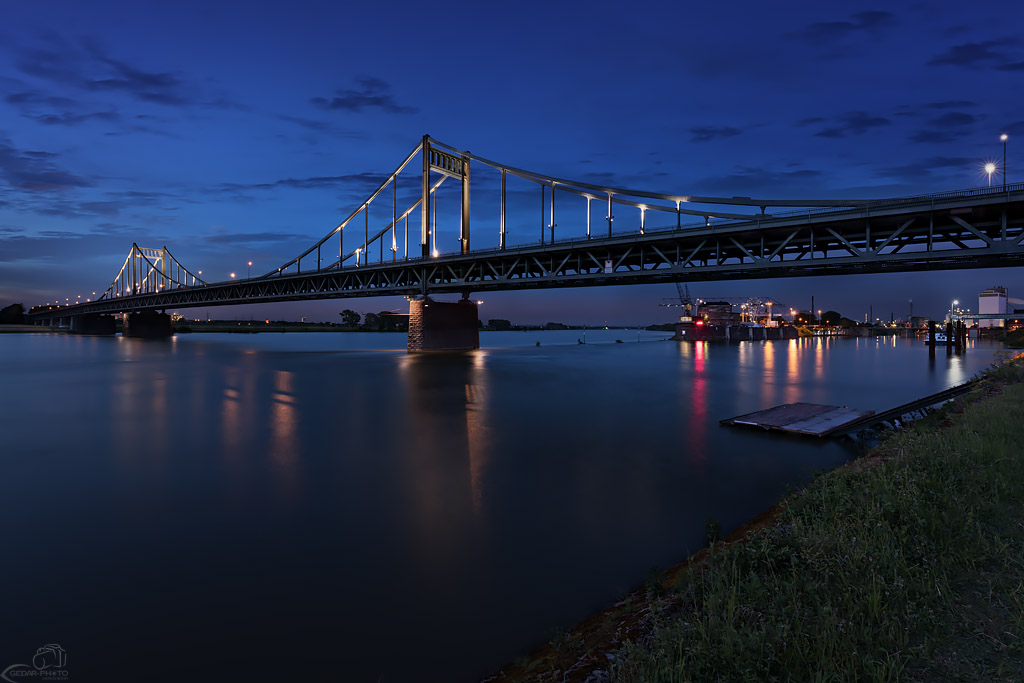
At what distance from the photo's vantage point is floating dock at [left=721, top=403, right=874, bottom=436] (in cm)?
1587

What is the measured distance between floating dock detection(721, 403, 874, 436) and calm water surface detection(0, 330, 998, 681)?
91cm

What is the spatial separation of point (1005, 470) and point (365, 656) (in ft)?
30.2

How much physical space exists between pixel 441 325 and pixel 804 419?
5415 cm

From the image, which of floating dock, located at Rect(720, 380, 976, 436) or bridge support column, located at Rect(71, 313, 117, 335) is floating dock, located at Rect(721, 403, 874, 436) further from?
bridge support column, located at Rect(71, 313, 117, 335)

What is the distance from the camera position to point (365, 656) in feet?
16.6

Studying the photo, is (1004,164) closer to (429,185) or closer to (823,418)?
(823,418)

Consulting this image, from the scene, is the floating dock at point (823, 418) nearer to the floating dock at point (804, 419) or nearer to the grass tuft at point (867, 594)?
the floating dock at point (804, 419)

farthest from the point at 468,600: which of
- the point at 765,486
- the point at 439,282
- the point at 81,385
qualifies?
the point at 439,282

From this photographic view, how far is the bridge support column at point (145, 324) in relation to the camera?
127 metres

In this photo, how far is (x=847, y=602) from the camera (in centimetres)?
418

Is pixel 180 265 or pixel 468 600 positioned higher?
pixel 180 265

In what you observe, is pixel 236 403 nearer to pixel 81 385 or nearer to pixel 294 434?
pixel 294 434

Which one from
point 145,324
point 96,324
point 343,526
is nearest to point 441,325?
point 343,526

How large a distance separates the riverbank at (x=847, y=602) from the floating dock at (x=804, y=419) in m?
9.02
